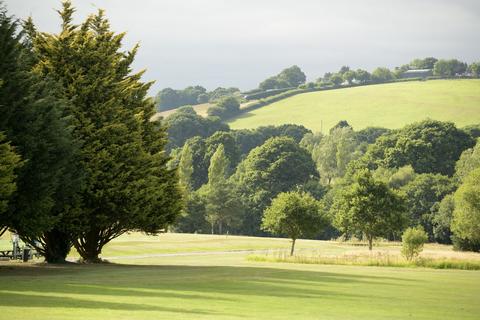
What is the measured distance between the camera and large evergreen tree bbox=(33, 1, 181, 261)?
48.8 meters

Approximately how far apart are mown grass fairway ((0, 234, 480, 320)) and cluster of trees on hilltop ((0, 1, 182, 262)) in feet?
14.0

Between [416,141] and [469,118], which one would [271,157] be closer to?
[416,141]

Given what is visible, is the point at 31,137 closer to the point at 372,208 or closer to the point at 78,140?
the point at 78,140

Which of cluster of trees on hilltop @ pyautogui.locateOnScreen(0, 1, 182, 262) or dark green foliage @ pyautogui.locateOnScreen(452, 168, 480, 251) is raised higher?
cluster of trees on hilltop @ pyautogui.locateOnScreen(0, 1, 182, 262)

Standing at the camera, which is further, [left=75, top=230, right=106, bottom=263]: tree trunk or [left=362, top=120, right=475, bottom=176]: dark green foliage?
[left=362, top=120, right=475, bottom=176]: dark green foliage

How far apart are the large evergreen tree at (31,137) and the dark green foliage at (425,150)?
104859mm

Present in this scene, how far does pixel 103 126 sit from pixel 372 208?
141 ft

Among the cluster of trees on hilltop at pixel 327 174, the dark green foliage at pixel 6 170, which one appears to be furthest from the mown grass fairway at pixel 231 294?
the cluster of trees on hilltop at pixel 327 174

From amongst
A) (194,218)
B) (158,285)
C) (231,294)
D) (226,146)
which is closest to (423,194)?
(194,218)

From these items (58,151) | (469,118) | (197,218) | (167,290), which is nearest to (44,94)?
(58,151)

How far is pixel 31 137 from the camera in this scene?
39.4 meters

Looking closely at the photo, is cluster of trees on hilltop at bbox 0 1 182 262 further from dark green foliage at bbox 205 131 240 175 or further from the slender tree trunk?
dark green foliage at bbox 205 131 240 175

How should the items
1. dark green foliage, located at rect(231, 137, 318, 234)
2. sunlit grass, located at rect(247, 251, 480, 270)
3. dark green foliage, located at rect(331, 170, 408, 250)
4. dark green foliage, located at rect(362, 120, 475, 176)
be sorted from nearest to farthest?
1. sunlit grass, located at rect(247, 251, 480, 270)
2. dark green foliage, located at rect(331, 170, 408, 250)
3. dark green foliage, located at rect(362, 120, 475, 176)
4. dark green foliage, located at rect(231, 137, 318, 234)

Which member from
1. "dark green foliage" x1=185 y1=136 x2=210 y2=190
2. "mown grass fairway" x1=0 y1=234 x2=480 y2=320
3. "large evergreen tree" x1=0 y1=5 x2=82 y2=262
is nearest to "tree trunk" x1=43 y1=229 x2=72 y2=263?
"mown grass fairway" x1=0 y1=234 x2=480 y2=320
